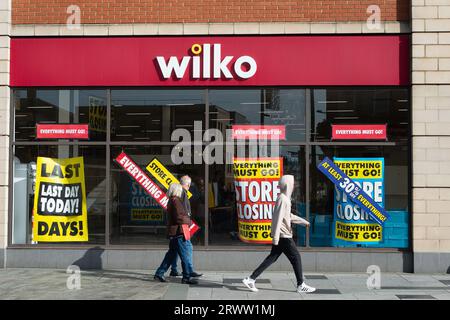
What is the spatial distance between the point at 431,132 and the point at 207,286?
16.0ft

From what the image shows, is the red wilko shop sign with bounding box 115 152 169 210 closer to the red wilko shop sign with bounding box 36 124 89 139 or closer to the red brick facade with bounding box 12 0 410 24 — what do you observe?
the red wilko shop sign with bounding box 36 124 89 139

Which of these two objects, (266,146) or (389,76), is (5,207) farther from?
(389,76)

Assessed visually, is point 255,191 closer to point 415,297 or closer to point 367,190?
point 367,190

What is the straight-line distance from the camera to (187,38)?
36.0 feet

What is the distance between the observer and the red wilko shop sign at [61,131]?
1116cm

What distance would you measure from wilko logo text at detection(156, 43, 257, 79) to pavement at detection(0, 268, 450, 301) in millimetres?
3641

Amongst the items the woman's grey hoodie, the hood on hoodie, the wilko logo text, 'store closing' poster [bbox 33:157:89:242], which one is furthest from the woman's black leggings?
'store closing' poster [bbox 33:157:89:242]

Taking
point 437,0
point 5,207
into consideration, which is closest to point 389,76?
point 437,0

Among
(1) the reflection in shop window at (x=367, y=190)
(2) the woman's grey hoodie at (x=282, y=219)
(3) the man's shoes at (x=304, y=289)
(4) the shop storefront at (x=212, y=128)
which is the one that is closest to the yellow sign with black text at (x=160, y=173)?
(4) the shop storefront at (x=212, y=128)

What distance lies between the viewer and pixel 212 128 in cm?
1098

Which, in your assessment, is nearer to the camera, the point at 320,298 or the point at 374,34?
the point at 320,298

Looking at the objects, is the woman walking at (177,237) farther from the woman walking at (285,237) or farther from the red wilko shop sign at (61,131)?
the red wilko shop sign at (61,131)

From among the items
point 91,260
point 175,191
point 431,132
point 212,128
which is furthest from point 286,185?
point 91,260

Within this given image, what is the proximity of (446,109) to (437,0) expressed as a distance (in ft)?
6.50
